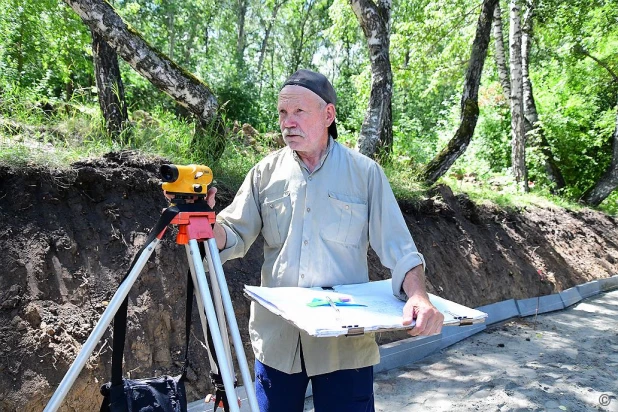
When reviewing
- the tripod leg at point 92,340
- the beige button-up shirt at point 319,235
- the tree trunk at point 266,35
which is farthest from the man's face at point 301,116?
the tree trunk at point 266,35

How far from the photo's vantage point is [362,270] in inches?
86.9

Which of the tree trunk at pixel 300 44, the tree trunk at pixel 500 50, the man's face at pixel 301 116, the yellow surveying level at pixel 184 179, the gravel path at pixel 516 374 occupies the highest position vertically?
the tree trunk at pixel 300 44

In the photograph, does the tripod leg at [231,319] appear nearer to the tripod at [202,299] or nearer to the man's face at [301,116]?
the tripod at [202,299]

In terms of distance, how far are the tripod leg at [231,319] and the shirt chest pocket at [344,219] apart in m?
0.47

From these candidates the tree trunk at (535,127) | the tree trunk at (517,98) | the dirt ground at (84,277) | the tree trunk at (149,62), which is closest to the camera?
the dirt ground at (84,277)

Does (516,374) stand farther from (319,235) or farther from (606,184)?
(606,184)

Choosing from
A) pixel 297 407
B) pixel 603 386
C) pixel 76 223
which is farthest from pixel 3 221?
pixel 603 386

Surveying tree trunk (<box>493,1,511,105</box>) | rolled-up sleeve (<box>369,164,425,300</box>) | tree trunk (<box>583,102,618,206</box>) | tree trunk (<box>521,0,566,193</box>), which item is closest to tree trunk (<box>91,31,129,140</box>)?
rolled-up sleeve (<box>369,164,425,300</box>)

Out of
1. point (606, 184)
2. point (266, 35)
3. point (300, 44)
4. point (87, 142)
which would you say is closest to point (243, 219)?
point (87, 142)

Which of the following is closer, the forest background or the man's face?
the man's face

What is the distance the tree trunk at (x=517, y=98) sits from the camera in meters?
9.80

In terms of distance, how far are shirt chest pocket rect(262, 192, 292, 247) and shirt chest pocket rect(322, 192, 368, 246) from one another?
174 millimetres

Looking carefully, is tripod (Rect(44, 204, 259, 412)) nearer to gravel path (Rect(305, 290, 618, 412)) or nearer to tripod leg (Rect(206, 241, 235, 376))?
tripod leg (Rect(206, 241, 235, 376))

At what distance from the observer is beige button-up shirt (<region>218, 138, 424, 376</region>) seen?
2.05m
